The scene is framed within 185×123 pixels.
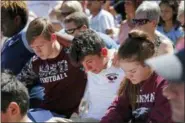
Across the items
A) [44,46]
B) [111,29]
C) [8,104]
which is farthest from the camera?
[111,29]

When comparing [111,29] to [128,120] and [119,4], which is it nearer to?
[119,4]

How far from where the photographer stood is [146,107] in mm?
2961

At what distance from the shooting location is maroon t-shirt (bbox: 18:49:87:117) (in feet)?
12.8

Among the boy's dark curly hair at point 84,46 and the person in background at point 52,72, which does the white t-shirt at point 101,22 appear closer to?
the person in background at point 52,72

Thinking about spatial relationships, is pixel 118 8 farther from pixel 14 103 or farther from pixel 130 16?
pixel 14 103

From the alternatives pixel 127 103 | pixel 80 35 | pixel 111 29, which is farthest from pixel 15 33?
pixel 111 29

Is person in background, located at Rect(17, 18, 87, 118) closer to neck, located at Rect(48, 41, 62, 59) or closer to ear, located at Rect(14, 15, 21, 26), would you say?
neck, located at Rect(48, 41, 62, 59)

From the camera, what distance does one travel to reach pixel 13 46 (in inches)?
161

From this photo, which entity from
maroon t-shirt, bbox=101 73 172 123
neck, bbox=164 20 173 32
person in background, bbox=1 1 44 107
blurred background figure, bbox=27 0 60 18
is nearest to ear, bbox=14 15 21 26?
person in background, bbox=1 1 44 107

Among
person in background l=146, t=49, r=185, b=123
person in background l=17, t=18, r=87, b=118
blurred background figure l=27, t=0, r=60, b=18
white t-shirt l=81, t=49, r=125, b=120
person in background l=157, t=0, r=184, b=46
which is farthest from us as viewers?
blurred background figure l=27, t=0, r=60, b=18

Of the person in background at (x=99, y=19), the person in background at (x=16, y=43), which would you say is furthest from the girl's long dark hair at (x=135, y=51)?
the person in background at (x=99, y=19)

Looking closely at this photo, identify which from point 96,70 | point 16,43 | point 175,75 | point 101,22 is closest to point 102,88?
point 96,70

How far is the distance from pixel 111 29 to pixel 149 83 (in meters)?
3.36

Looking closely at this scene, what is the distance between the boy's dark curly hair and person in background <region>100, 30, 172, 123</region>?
425mm
